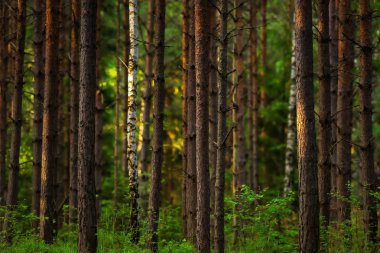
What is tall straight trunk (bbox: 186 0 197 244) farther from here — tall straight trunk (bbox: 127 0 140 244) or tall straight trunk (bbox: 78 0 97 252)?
tall straight trunk (bbox: 78 0 97 252)

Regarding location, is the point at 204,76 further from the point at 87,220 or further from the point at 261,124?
the point at 261,124

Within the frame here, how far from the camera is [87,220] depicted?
9.34 metres

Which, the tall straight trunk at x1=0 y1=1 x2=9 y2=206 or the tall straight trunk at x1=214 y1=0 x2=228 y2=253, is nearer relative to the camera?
the tall straight trunk at x1=214 y1=0 x2=228 y2=253

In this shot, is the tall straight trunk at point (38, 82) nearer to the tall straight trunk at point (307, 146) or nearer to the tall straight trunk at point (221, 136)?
the tall straight trunk at point (221, 136)

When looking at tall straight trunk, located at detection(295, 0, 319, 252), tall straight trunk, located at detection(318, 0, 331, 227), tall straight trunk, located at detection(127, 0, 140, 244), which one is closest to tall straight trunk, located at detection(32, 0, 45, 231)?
tall straight trunk, located at detection(127, 0, 140, 244)

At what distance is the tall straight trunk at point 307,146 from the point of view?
8586mm

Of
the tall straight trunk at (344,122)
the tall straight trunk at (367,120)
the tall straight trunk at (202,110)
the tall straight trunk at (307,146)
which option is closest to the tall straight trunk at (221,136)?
the tall straight trunk at (202,110)

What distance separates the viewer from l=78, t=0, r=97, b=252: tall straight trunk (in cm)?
924

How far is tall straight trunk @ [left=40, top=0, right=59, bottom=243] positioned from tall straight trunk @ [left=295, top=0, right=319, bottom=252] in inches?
227

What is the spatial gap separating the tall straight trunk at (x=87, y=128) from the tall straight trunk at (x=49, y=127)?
2.53 meters

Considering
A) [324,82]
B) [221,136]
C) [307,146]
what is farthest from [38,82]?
[307,146]

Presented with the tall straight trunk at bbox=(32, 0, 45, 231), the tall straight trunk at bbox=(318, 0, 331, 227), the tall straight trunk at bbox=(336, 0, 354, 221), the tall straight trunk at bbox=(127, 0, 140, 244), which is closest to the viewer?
the tall straight trunk at bbox=(318, 0, 331, 227)

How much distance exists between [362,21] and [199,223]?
549 centimetres

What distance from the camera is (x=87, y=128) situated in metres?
9.23
